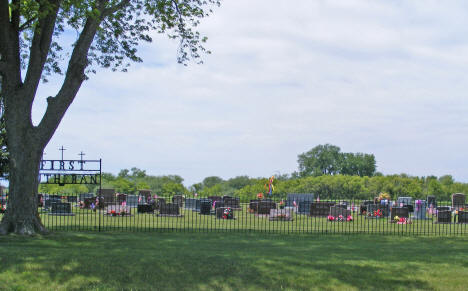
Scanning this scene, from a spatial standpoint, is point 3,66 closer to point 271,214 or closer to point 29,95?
point 29,95

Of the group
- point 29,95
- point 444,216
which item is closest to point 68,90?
point 29,95

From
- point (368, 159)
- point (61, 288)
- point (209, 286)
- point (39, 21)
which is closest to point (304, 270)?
point (209, 286)

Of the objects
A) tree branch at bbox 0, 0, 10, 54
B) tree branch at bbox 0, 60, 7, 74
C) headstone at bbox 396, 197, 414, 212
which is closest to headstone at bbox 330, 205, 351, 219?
headstone at bbox 396, 197, 414, 212

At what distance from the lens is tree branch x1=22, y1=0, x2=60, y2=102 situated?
1244 cm

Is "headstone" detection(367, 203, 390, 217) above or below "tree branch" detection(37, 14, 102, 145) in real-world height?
Answer: below

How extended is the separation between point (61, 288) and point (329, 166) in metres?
107

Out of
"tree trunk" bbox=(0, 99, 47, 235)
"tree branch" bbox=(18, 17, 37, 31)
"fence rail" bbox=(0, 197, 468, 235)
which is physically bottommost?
"fence rail" bbox=(0, 197, 468, 235)

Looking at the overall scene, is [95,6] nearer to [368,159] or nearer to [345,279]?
[345,279]

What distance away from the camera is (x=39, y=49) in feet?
41.5

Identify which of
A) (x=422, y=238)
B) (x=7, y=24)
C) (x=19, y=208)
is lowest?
(x=422, y=238)

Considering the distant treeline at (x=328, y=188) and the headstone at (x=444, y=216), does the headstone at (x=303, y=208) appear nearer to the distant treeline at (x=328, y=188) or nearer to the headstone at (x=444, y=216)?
the headstone at (x=444, y=216)

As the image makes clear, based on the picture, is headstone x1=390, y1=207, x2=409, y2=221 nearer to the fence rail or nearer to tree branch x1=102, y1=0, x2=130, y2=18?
the fence rail

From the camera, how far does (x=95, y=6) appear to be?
12711 millimetres

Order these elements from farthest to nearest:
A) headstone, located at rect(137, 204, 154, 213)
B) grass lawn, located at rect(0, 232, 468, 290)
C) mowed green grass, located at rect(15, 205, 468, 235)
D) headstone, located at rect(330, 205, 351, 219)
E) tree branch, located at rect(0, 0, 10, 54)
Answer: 1. headstone, located at rect(137, 204, 154, 213)
2. headstone, located at rect(330, 205, 351, 219)
3. mowed green grass, located at rect(15, 205, 468, 235)
4. tree branch, located at rect(0, 0, 10, 54)
5. grass lawn, located at rect(0, 232, 468, 290)
